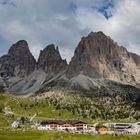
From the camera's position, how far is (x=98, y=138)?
185 metres

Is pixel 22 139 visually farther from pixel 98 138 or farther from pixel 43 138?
pixel 98 138

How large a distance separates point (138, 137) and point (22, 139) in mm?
55691

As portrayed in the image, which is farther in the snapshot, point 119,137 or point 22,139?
point 119,137

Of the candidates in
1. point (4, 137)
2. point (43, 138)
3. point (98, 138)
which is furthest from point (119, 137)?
point (4, 137)

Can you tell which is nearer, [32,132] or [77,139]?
[77,139]

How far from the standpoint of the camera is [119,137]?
611 ft

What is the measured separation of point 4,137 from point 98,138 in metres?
40.8

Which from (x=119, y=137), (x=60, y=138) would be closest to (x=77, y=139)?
(x=60, y=138)

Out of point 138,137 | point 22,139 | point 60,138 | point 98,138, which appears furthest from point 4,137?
A: point 138,137

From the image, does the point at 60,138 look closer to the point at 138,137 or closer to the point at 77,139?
the point at 77,139

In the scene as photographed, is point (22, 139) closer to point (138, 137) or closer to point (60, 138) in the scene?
point (60, 138)

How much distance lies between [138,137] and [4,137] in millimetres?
61771

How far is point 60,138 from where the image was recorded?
577 ft

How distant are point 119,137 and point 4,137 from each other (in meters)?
50.1
